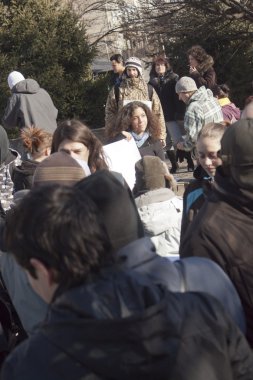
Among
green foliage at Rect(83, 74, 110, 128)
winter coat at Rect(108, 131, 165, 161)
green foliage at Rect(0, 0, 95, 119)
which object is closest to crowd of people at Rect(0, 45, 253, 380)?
winter coat at Rect(108, 131, 165, 161)

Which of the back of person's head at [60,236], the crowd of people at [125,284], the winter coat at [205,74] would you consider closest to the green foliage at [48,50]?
the winter coat at [205,74]

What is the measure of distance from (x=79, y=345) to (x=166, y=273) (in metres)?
0.46

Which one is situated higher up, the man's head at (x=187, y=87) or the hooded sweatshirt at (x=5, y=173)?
the man's head at (x=187, y=87)

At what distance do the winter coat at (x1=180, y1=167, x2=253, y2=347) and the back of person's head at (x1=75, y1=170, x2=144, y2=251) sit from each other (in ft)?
0.98

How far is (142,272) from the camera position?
83.7 inches

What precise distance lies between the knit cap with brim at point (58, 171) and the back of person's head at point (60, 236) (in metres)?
1.55

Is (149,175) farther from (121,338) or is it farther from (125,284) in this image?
(121,338)

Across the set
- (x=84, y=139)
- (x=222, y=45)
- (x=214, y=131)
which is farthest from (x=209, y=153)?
(x=222, y=45)

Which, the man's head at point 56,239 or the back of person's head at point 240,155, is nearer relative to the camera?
the man's head at point 56,239

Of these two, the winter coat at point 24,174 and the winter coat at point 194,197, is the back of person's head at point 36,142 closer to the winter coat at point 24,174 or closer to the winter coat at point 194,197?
the winter coat at point 24,174

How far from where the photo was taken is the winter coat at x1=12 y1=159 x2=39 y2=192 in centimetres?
537

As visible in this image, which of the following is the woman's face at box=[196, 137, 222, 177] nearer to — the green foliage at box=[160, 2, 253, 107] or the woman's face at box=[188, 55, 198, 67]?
the woman's face at box=[188, 55, 198, 67]

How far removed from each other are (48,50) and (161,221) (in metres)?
12.8

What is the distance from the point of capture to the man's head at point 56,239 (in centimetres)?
187
